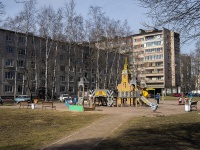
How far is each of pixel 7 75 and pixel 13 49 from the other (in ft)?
18.8

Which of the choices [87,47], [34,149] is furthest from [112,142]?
[87,47]

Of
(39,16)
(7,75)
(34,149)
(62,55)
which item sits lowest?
(34,149)

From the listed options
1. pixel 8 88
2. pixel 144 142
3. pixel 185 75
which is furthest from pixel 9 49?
pixel 185 75

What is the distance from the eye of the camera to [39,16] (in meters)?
46.2

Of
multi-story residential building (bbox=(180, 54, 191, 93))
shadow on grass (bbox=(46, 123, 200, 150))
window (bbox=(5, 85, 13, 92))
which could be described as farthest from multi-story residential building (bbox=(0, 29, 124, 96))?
shadow on grass (bbox=(46, 123, 200, 150))

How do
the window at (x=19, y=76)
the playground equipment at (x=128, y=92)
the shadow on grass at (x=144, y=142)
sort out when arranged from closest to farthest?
the shadow on grass at (x=144, y=142) < the playground equipment at (x=128, y=92) < the window at (x=19, y=76)

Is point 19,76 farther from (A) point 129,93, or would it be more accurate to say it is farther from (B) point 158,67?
(B) point 158,67

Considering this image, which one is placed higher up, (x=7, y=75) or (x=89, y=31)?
(x=89, y=31)

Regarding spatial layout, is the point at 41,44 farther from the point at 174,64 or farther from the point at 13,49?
the point at 174,64

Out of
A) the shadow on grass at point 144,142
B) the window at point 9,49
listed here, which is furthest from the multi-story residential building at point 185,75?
the shadow on grass at point 144,142

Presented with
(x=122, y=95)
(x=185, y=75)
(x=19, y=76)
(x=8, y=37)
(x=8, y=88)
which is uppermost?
(x=8, y=37)

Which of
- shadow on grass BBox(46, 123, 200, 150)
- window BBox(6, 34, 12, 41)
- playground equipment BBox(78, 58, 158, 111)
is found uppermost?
window BBox(6, 34, 12, 41)

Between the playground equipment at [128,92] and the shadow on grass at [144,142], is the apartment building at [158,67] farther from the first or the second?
the shadow on grass at [144,142]

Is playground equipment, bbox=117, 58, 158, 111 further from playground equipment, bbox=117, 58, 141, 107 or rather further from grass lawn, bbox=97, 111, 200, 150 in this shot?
grass lawn, bbox=97, 111, 200, 150
